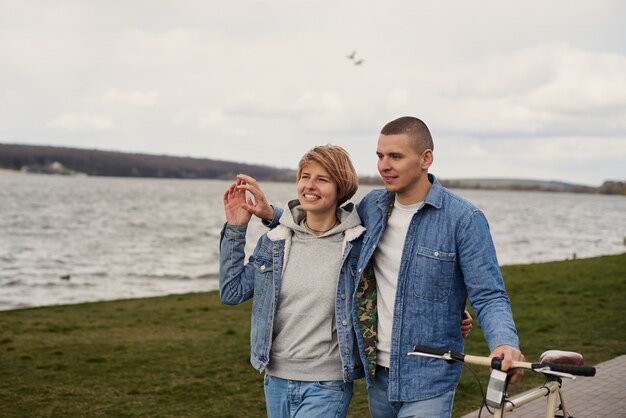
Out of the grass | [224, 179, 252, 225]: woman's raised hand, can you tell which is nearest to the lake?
the grass

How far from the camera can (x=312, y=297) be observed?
3863mm

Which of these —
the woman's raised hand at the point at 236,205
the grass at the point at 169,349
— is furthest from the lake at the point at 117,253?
the woman's raised hand at the point at 236,205

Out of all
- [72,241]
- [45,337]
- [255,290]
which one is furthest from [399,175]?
[72,241]

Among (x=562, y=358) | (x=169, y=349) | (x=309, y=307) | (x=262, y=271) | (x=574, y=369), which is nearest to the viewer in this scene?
(x=574, y=369)

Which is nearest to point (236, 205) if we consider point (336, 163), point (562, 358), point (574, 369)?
point (336, 163)

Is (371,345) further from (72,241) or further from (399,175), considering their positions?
(72,241)

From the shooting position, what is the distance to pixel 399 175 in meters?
3.83

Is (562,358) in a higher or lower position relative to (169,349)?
higher

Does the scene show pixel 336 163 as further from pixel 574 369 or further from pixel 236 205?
pixel 574 369

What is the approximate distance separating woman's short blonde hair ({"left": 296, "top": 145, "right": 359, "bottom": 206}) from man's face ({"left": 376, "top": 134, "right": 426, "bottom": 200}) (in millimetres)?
161

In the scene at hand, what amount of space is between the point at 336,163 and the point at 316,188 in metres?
0.15

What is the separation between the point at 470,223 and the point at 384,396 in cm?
94

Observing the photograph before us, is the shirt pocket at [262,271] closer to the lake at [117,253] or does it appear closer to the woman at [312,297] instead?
the woman at [312,297]

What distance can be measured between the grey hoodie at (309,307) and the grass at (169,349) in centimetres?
496
